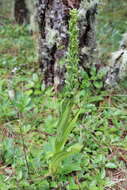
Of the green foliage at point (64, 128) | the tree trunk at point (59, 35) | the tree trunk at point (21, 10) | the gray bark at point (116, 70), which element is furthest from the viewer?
the tree trunk at point (21, 10)

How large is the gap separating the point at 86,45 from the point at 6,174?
3.83 feet

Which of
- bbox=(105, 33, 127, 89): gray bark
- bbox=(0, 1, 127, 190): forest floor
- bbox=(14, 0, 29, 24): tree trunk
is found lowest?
bbox=(0, 1, 127, 190): forest floor

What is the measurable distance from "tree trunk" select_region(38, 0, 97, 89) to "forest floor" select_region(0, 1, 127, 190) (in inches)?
6.3

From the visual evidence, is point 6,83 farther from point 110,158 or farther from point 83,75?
point 110,158

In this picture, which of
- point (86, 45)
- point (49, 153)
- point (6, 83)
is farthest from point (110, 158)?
point (6, 83)

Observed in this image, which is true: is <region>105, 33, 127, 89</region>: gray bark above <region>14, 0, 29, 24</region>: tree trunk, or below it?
below

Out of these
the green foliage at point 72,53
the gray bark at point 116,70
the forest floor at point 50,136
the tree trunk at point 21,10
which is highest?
the tree trunk at point 21,10

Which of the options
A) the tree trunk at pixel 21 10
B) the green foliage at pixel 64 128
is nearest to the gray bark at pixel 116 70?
the green foliage at pixel 64 128

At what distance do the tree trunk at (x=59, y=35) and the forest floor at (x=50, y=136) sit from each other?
0.16 metres

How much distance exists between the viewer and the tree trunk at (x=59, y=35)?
2.08 m

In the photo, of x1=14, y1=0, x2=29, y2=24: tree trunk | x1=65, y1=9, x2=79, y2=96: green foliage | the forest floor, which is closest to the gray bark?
the forest floor

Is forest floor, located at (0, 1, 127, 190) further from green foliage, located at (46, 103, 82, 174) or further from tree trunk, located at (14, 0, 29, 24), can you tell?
tree trunk, located at (14, 0, 29, 24)

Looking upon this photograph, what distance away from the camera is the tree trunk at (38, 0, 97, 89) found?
2078 mm

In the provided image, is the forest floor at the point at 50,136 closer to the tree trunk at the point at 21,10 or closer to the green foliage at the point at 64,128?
the green foliage at the point at 64,128
